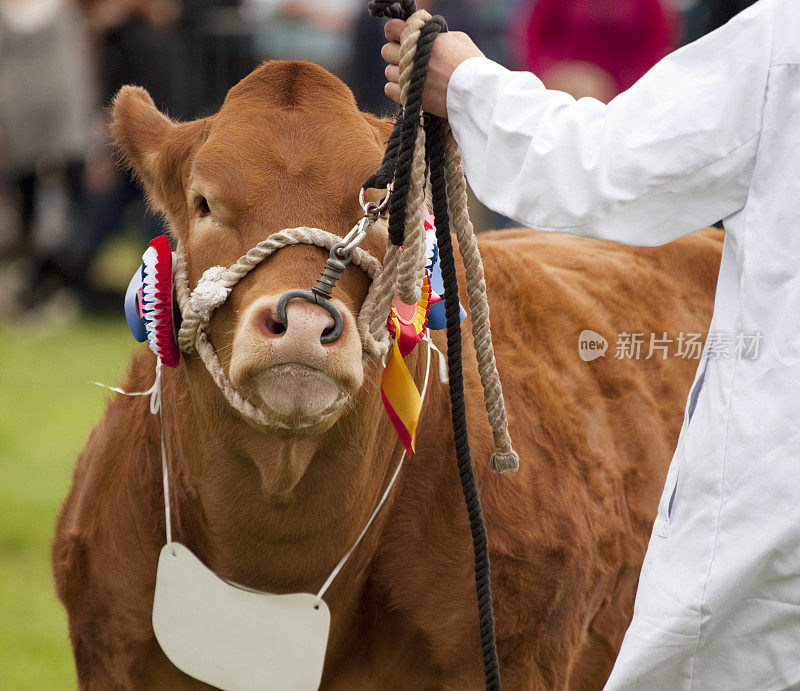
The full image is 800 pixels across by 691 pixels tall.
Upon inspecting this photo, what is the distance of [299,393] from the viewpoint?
212 centimetres

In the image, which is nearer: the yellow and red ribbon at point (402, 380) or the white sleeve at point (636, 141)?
the white sleeve at point (636, 141)

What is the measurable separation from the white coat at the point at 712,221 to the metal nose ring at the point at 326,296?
0.31 m

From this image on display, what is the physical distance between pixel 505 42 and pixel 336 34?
8.50 ft

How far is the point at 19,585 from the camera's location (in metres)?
4.57

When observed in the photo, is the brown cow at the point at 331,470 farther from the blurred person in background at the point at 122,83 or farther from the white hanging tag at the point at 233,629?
the blurred person in background at the point at 122,83

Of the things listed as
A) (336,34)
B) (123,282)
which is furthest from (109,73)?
(336,34)

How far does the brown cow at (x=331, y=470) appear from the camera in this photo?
7.57 ft

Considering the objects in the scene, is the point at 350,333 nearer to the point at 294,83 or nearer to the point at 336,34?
the point at 294,83

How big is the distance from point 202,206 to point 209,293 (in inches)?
9.6

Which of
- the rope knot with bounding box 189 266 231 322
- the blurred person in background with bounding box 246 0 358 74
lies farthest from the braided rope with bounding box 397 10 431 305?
the blurred person in background with bounding box 246 0 358 74

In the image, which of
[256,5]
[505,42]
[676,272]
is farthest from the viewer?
[256,5]

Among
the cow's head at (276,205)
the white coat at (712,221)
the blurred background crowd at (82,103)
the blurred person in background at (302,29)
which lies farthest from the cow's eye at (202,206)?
the blurred person in background at (302,29)

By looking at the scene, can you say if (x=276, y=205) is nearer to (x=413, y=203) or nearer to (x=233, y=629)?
(x=413, y=203)

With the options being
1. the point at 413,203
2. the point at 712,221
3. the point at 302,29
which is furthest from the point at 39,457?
the point at 302,29
